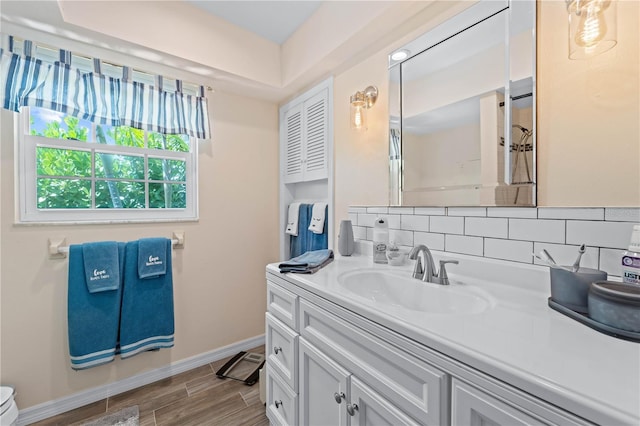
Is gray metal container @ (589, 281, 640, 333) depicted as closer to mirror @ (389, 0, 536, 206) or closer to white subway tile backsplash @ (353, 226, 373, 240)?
mirror @ (389, 0, 536, 206)

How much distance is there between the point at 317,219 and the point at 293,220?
13.4 inches

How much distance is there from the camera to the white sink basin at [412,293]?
882 mm

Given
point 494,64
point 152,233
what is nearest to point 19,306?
point 152,233

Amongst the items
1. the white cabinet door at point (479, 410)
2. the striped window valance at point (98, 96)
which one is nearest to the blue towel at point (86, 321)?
the striped window valance at point (98, 96)

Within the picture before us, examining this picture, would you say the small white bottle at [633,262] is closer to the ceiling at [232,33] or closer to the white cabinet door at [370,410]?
the white cabinet door at [370,410]

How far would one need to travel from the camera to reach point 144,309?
67.6 inches

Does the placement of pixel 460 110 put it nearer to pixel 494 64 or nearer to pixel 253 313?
pixel 494 64

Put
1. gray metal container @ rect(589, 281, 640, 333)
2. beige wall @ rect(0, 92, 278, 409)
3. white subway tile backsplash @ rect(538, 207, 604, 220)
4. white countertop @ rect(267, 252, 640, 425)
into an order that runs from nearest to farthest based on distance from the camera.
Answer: white countertop @ rect(267, 252, 640, 425), gray metal container @ rect(589, 281, 640, 333), white subway tile backsplash @ rect(538, 207, 604, 220), beige wall @ rect(0, 92, 278, 409)

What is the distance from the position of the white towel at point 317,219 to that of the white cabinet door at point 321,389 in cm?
94

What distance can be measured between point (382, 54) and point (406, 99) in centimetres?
34

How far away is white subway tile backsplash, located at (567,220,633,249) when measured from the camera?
0.75 metres

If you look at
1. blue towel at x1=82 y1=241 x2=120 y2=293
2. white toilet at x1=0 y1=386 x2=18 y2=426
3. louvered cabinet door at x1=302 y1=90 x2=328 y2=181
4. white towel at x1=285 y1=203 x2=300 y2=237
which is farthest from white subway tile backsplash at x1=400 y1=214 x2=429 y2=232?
white toilet at x1=0 y1=386 x2=18 y2=426

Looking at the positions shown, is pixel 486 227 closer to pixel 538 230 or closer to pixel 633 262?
pixel 538 230

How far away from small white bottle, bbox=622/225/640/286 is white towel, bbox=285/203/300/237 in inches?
69.9
